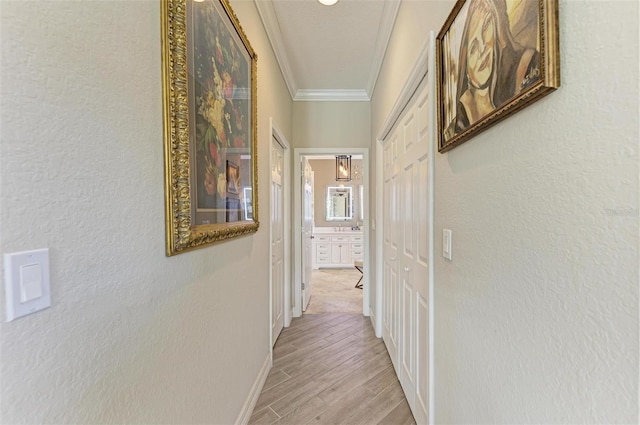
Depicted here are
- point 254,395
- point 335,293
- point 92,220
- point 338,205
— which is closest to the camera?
point 92,220

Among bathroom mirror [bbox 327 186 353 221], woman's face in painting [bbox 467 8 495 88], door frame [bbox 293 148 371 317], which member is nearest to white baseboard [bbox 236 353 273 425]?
door frame [bbox 293 148 371 317]

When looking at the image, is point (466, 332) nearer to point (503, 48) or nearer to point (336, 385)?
point (503, 48)

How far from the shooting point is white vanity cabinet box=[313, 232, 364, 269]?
6.35m

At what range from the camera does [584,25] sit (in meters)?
0.53

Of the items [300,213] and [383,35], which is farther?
[300,213]

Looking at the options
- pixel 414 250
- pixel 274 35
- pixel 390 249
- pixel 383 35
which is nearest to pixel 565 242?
pixel 414 250

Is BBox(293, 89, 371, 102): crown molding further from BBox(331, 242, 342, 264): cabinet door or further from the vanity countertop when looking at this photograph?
BBox(331, 242, 342, 264): cabinet door

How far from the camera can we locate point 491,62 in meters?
0.82

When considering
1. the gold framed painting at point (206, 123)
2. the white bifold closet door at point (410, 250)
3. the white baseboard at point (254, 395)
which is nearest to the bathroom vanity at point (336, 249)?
the white bifold closet door at point (410, 250)

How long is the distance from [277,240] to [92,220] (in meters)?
2.22

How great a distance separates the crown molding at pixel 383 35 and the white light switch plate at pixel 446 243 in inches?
63.6

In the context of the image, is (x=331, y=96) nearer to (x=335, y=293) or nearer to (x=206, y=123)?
(x=206, y=123)

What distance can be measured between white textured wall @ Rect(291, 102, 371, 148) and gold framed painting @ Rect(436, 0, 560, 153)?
85.1 inches

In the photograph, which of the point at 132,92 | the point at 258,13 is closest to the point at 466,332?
the point at 132,92
